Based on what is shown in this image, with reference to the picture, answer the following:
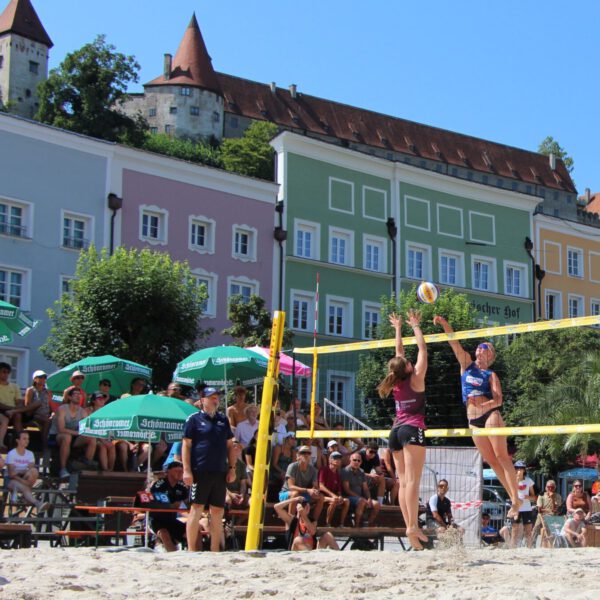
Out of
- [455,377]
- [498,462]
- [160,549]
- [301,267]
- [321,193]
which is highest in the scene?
[321,193]

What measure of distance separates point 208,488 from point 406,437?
185 cm

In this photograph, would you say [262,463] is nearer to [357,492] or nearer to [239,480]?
[239,480]

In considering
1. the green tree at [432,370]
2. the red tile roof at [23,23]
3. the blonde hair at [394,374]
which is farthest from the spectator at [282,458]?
the red tile roof at [23,23]

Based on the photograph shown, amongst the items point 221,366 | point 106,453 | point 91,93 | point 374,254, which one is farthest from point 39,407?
point 91,93

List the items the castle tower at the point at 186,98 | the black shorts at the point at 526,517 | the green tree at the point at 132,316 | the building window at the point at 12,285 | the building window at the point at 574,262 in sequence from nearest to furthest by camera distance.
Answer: the black shorts at the point at 526,517
the green tree at the point at 132,316
the building window at the point at 12,285
the building window at the point at 574,262
the castle tower at the point at 186,98

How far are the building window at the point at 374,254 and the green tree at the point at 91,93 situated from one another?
2828 centimetres

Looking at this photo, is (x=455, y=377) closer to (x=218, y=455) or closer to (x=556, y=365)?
(x=556, y=365)

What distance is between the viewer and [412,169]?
4447cm

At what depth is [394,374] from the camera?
904cm

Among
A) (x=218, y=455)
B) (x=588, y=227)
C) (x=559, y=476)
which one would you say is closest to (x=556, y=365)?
(x=559, y=476)

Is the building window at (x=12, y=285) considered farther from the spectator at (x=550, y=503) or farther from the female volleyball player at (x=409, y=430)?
the female volleyball player at (x=409, y=430)

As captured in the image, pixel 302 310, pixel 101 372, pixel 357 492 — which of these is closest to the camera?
pixel 357 492

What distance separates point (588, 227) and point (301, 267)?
667 inches

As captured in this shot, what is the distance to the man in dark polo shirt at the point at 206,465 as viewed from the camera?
31.4 feet
